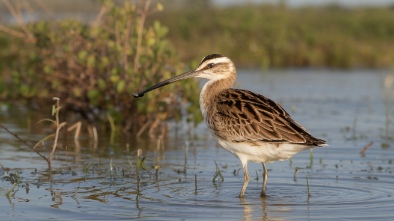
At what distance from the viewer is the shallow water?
25.9ft

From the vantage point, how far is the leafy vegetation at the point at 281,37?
94.1 ft

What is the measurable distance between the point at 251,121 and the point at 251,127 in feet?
0.27

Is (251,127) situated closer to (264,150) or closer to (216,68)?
(264,150)

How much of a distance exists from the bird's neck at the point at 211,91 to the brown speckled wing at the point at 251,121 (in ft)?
0.28

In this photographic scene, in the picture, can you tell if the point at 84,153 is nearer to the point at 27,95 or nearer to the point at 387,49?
the point at 27,95

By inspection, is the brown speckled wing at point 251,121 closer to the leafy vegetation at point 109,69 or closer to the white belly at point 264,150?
the white belly at point 264,150

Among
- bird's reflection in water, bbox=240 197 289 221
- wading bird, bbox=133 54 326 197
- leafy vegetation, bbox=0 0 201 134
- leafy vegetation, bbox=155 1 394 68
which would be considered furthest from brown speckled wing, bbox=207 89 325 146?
leafy vegetation, bbox=155 1 394 68

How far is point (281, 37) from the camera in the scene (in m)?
30.0

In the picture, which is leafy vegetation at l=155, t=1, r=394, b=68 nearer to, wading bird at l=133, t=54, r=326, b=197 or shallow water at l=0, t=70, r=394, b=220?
shallow water at l=0, t=70, r=394, b=220

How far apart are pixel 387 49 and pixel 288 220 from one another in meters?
23.4

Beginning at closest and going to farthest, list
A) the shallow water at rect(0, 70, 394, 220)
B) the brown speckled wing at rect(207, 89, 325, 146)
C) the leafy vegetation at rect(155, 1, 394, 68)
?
the shallow water at rect(0, 70, 394, 220) < the brown speckled wing at rect(207, 89, 325, 146) < the leafy vegetation at rect(155, 1, 394, 68)

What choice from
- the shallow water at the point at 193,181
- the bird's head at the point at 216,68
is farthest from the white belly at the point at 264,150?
the bird's head at the point at 216,68

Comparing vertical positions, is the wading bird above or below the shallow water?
above

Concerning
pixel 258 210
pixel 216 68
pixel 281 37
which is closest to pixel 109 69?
pixel 216 68
